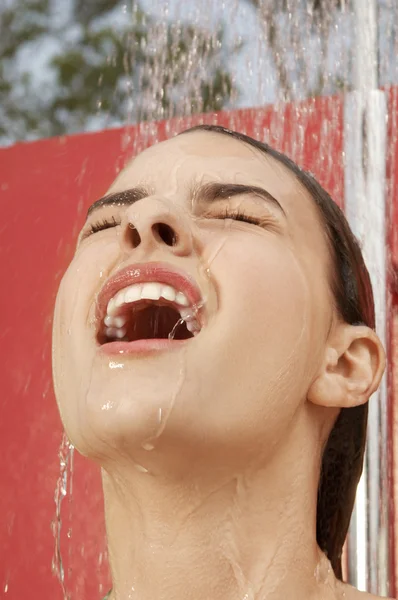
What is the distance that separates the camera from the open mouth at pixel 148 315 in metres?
1.49

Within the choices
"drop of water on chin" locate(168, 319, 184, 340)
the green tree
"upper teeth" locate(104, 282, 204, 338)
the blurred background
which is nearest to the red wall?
the blurred background

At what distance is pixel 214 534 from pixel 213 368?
0.29 m

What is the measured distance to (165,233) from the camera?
Result: 1.57 meters

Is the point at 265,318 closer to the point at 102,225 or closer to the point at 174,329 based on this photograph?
the point at 174,329

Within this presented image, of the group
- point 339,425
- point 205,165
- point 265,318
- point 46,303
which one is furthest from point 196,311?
point 46,303

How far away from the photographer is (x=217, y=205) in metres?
1.64

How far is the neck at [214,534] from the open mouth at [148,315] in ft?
0.72

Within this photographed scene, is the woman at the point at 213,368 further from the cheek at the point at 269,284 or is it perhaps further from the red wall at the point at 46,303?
the red wall at the point at 46,303

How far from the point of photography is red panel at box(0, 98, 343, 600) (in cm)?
290

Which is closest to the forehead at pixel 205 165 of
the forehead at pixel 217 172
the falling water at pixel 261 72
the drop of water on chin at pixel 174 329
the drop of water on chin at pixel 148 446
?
the forehead at pixel 217 172

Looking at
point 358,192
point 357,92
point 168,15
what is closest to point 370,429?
point 358,192

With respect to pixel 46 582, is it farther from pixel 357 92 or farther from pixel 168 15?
pixel 168 15

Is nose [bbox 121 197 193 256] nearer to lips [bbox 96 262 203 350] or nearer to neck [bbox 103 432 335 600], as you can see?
lips [bbox 96 262 203 350]

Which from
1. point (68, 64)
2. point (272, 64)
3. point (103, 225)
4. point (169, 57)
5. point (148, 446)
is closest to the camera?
point (148, 446)
